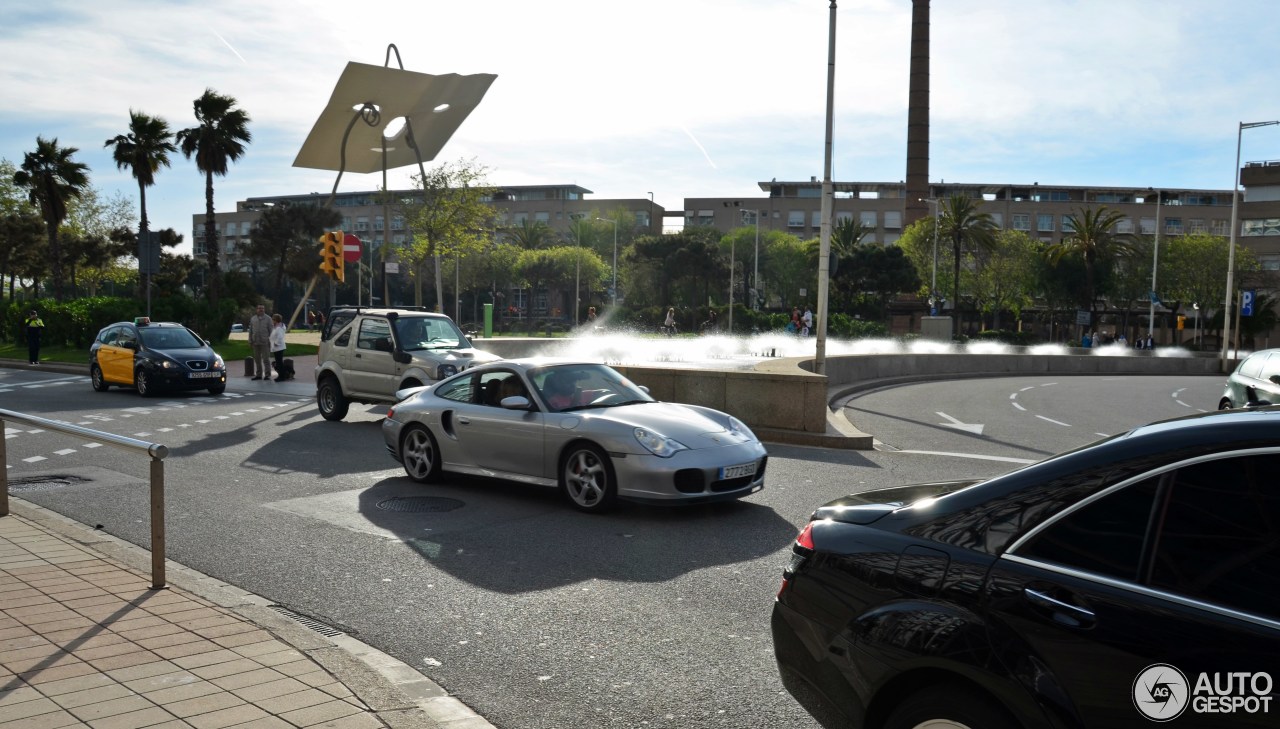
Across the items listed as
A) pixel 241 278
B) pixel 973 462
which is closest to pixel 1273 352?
pixel 973 462

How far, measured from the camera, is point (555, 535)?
26.2 ft

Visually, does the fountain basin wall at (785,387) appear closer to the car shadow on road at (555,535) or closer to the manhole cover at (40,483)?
the car shadow on road at (555,535)

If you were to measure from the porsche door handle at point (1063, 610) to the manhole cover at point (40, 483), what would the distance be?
9840 mm

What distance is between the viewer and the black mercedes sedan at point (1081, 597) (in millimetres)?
2412

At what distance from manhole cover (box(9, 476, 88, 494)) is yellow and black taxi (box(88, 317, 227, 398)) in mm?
10839

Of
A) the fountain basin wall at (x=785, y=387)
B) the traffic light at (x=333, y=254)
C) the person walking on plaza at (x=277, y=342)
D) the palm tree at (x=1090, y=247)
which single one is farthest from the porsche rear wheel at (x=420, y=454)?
the palm tree at (x=1090, y=247)

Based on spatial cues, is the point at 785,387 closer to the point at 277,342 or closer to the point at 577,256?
the point at 277,342

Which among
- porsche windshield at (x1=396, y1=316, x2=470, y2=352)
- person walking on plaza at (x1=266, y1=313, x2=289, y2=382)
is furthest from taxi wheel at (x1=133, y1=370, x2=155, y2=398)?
porsche windshield at (x1=396, y1=316, x2=470, y2=352)

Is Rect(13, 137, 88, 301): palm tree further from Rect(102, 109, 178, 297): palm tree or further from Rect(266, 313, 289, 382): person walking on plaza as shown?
Rect(266, 313, 289, 382): person walking on plaza

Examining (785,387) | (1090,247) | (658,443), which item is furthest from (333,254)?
(1090,247)

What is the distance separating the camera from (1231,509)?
8.29 feet

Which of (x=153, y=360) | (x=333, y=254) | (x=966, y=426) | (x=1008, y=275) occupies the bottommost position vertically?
(x=966, y=426)

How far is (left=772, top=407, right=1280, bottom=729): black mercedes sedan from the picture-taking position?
2412mm

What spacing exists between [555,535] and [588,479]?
36.6 inches
